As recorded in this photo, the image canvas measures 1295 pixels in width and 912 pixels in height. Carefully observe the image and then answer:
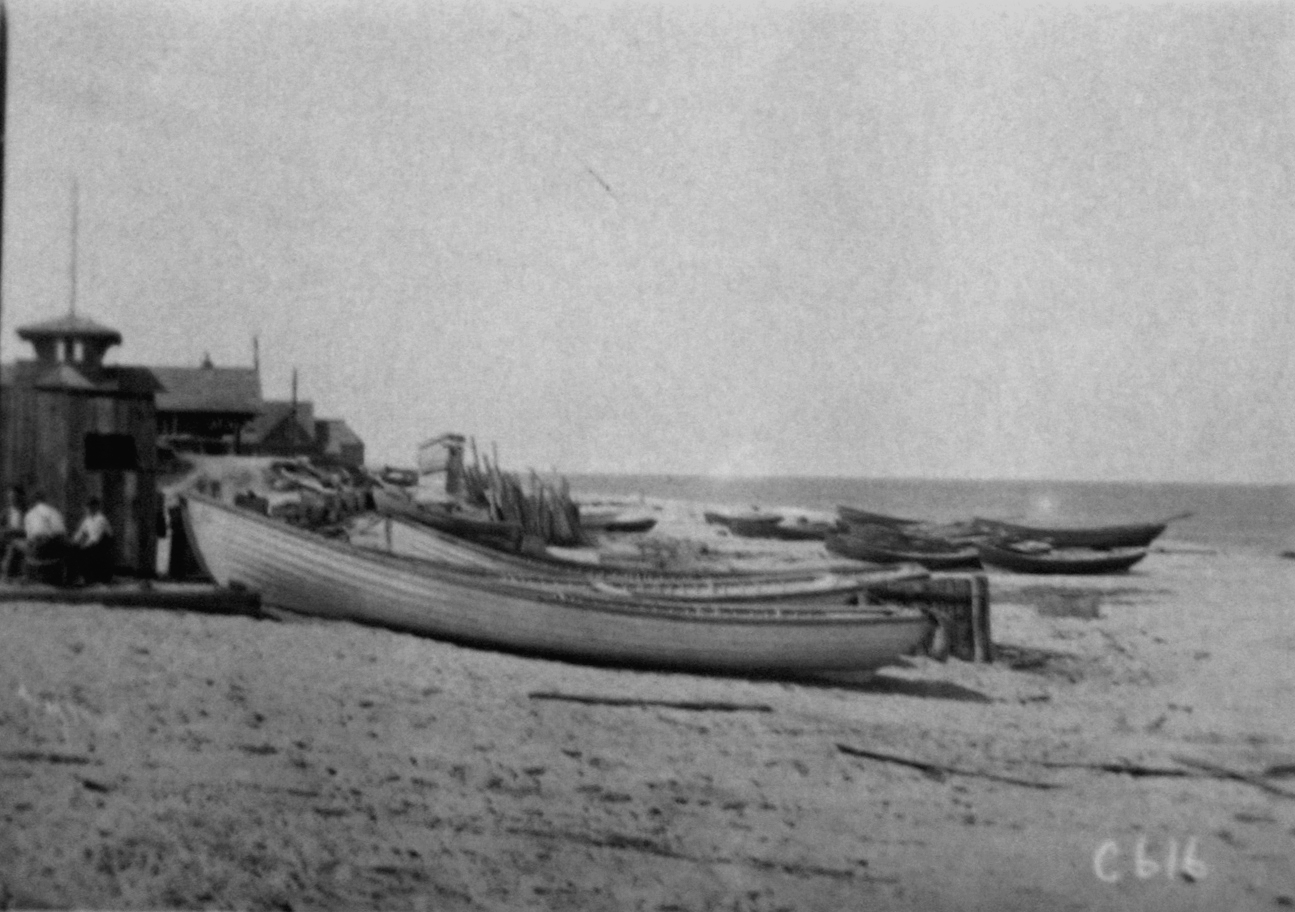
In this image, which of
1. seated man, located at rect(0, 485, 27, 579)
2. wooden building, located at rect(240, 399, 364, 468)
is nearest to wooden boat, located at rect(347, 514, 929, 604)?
seated man, located at rect(0, 485, 27, 579)

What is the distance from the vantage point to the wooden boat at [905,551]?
27844 mm

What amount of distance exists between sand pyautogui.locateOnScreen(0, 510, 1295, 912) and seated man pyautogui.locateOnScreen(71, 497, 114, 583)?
2.80 feet

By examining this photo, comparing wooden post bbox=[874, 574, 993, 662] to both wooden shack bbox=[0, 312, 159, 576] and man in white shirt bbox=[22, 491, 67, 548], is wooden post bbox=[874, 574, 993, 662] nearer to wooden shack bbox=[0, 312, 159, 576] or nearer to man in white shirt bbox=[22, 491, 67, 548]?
wooden shack bbox=[0, 312, 159, 576]

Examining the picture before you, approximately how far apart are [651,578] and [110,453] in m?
6.91

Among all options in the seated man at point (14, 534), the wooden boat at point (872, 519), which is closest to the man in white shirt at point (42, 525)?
the seated man at point (14, 534)

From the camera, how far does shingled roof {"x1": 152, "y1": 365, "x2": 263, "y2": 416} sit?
4219 centimetres

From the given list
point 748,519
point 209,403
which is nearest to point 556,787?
point 748,519

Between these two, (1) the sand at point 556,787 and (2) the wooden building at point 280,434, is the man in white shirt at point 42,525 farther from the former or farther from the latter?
(2) the wooden building at point 280,434

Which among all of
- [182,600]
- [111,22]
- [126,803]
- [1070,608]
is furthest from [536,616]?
[1070,608]

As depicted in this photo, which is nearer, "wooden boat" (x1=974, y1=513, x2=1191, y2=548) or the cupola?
the cupola

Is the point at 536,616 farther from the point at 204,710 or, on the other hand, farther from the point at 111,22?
the point at 111,22

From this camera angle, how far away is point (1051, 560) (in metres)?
27.2

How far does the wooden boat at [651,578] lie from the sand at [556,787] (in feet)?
7.39

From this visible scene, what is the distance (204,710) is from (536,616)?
4434mm
